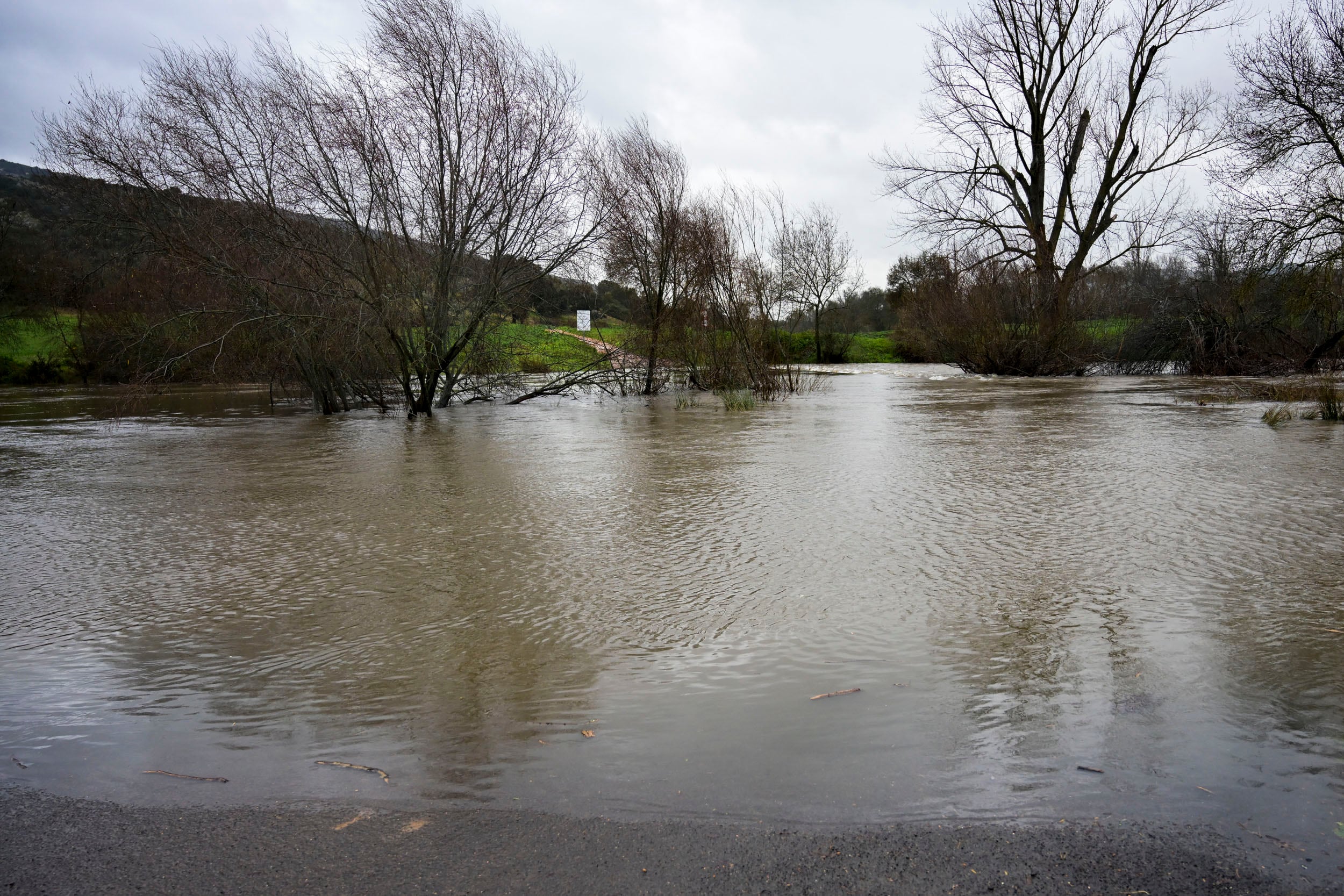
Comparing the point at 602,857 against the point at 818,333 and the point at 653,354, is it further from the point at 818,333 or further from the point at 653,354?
the point at 818,333

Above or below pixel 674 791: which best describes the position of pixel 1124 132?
above

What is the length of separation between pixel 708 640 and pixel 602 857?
116cm

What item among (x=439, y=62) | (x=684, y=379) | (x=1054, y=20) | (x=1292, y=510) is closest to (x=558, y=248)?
(x=439, y=62)

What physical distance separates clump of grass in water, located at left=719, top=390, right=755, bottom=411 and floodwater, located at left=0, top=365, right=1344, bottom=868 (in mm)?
5763

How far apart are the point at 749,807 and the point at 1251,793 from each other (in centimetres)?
103

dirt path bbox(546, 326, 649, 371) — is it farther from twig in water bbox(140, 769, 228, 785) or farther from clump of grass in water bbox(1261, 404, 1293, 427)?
twig in water bbox(140, 769, 228, 785)

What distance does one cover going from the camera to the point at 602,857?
159 centimetres

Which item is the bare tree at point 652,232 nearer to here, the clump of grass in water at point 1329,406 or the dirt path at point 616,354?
the dirt path at point 616,354

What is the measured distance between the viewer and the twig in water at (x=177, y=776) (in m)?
1.90

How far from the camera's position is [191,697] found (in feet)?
7.73

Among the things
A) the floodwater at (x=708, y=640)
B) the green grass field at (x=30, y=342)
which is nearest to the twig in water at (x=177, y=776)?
the floodwater at (x=708, y=640)

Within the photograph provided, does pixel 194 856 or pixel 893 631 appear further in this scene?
pixel 893 631

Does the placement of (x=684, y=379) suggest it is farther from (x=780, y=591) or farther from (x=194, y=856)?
(x=194, y=856)

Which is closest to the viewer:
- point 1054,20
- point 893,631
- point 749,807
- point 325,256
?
point 749,807
